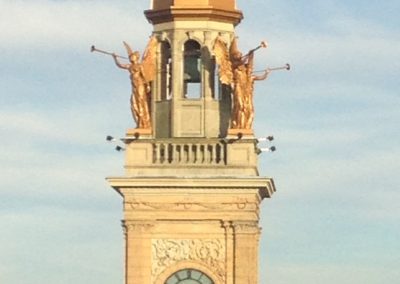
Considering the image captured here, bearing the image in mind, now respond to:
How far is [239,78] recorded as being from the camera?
112000 mm

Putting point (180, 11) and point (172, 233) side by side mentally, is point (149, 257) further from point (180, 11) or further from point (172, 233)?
point (180, 11)

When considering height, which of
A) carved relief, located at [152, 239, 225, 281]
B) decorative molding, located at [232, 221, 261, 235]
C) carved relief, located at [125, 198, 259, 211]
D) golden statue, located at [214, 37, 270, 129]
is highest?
golden statue, located at [214, 37, 270, 129]

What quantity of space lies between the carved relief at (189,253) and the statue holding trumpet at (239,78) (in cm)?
381

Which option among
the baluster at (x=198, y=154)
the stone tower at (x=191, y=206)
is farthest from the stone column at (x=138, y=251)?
the baluster at (x=198, y=154)

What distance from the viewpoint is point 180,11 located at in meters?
113

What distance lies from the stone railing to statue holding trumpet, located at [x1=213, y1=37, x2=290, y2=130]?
922 mm

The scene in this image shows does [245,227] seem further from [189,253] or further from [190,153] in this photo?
[190,153]

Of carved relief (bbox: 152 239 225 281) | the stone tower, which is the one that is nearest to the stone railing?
the stone tower

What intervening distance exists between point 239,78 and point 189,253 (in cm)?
572

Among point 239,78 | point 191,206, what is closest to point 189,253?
point 191,206

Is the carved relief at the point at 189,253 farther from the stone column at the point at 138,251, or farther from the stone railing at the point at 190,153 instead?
the stone railing at the point at 190,153

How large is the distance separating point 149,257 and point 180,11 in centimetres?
787

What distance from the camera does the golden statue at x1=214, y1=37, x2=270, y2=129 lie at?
111812mm

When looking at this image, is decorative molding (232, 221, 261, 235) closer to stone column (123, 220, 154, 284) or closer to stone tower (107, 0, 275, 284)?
stone tower (107, 0, 275, 284)
